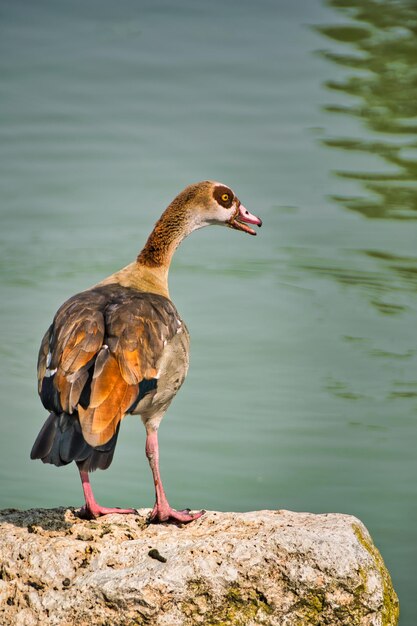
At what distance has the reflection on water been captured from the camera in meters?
16.3

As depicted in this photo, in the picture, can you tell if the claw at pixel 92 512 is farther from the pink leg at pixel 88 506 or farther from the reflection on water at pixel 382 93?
the reflection on water at pixel 382 93

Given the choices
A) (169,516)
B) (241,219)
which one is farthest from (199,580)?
(241,219)

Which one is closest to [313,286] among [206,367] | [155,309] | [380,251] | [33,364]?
[380,251]

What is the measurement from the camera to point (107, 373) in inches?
302

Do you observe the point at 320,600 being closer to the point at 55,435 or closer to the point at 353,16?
the point at 55,435

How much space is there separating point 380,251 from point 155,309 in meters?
7.24

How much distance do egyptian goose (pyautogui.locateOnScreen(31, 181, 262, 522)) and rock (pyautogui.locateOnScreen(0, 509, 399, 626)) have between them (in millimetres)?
518

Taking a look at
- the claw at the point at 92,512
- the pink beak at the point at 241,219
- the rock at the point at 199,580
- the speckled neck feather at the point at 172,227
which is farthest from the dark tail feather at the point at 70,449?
the pink beak at the point at 241,219

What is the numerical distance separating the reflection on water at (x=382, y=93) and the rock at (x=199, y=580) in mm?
9230

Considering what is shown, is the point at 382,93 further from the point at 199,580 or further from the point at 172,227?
the point at 199,580

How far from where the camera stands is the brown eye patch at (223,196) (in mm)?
9578

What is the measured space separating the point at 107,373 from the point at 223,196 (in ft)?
7.74

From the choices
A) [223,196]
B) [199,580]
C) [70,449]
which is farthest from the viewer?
[223,196]

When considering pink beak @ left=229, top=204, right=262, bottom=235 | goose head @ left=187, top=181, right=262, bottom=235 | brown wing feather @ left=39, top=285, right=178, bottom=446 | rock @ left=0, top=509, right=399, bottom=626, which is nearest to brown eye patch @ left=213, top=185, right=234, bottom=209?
goose head @ left=187, top=181, right=262, bottom=235
